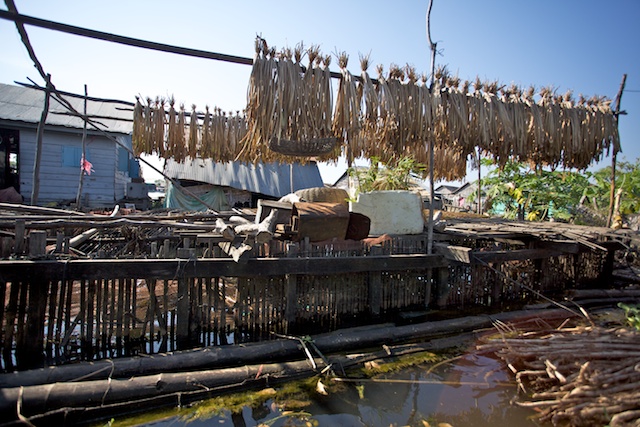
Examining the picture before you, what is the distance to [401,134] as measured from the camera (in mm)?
5613

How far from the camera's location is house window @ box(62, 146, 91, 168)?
49.5 ft

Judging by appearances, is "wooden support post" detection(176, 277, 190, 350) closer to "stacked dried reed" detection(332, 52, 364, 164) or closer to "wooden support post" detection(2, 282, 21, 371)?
"wooden support post" detection(2, 282, 21, 371)

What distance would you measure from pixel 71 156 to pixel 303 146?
48.0ft

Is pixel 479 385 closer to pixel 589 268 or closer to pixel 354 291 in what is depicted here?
pixel 354 291

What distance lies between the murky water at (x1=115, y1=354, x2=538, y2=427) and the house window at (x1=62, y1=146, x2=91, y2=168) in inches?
613

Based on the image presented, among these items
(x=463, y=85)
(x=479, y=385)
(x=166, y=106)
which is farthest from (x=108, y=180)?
(x=479, y=385)

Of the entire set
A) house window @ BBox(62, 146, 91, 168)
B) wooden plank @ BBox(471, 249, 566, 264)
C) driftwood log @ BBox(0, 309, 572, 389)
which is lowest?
driftwood log @ BBox(0, 309, 572, 389)

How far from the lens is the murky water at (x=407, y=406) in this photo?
3.49 m

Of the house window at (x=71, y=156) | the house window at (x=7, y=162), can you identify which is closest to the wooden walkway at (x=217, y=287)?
the house window at (x=71, y=156)

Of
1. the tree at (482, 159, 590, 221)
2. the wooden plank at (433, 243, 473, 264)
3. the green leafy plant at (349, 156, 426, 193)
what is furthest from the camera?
the tree at (482, 159, 590, 221)

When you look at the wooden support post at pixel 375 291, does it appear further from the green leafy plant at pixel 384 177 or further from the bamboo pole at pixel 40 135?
the bamboo pole at pixel 40 135

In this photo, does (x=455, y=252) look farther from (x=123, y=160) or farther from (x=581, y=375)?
(x=123, y=160)

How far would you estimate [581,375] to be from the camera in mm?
3484

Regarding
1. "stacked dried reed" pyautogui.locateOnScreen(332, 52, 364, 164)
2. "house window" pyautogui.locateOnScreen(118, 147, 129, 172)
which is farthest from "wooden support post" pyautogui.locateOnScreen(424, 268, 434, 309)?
"house window" pyautogui.locateOnScreen(118, 147, 129, 172)
